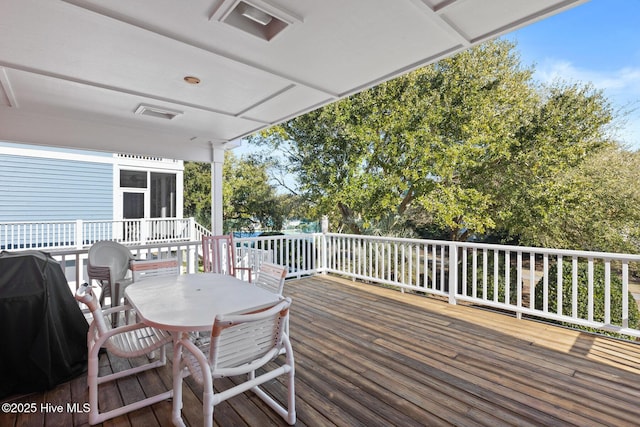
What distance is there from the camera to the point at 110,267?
11.6ft

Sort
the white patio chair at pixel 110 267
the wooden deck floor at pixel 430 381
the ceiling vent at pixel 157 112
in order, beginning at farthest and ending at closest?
the ceiling vent at pixel 157 112 → the white patio chair at pixel 110 267 → the wooden deck floor at pixel 430 381

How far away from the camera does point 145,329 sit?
2482mm

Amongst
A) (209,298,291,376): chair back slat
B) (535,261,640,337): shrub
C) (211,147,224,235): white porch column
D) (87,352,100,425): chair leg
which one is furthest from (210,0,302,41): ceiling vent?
(535,261,640,337): shrub

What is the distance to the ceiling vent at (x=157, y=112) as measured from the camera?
3870 mm

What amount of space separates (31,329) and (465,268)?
196 inches

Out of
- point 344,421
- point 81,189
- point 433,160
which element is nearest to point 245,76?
point 344,421

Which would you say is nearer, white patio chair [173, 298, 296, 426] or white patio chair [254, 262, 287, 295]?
white patio chair [173, 298, 296, 426]

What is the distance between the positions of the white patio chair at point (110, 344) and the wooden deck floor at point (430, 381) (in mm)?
81

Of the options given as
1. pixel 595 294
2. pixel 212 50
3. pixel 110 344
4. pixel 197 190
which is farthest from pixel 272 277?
pixel 197 190

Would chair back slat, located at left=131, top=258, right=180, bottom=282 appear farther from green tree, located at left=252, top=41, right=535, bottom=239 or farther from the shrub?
green tree, located at left=252, top=41, right=535, bottom=239

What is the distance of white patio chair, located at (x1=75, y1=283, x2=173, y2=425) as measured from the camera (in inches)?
76.3

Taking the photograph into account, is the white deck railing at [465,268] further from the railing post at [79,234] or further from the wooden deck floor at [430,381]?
the railing post at [79,234]

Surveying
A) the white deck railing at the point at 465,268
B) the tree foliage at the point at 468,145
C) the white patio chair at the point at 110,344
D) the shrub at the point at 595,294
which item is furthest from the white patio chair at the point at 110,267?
the shrub at the point at 595,294

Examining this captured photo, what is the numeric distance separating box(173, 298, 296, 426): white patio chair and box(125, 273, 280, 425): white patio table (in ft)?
0.27
